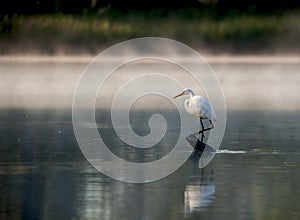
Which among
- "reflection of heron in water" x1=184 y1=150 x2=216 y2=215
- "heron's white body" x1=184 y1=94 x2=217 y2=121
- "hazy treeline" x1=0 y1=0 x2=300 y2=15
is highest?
"hazy treeline" x1=0 y1=0 x2=300 y2=15

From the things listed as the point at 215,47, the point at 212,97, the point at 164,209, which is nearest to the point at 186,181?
the point at 164,209

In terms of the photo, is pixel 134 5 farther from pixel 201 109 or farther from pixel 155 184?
pixel 155 184

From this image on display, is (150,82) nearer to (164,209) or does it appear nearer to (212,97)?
(212,97)

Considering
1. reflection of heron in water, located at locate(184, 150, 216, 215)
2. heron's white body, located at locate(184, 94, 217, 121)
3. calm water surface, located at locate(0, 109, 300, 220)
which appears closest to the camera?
calm water surface, located at locate(0, 109, 300, 220)

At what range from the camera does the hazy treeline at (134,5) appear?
152ft

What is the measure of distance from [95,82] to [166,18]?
11.3 m

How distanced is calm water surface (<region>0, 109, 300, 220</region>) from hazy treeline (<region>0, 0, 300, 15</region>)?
28.7 m

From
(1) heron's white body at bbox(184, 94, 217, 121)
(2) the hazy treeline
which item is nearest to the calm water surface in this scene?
(1) heron's white body at bbox(184, 94, 217, 121)

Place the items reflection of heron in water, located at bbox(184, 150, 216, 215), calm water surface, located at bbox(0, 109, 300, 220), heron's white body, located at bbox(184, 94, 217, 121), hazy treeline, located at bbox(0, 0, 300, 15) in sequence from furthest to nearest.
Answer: hazy treeline, located at bbox(0, 0, 300, 15)
heron's white body, located at bbox(184, 94, 217, 121)
reflection of heron in water, located at bbox(184, 150, 216, 215)
calm water surface, located at bbox(0, 109, 300, 220)

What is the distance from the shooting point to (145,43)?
45.0 m

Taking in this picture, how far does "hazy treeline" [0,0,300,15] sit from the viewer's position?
46.4 metres

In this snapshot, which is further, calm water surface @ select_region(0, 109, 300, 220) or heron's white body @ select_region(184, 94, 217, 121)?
heron's white body @ select_region(184, 94, 217, 121)

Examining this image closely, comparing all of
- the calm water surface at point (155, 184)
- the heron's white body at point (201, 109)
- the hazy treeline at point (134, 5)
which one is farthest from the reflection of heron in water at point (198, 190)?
the hazy treeline at point (134, 5)

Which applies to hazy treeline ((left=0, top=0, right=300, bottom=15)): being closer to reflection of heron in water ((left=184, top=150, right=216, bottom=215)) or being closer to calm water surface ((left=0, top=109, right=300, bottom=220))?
calm water surface ((left=0, top=109, right=300, bottom=220))
